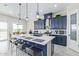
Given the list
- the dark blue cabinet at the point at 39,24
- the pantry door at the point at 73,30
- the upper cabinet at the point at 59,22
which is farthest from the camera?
the dark blue cabinet at the point at 39,24

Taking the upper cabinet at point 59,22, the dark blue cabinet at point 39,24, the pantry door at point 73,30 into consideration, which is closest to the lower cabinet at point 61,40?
the upper cabinet at point 59,22

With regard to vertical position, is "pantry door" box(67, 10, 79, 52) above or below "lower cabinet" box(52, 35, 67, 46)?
above

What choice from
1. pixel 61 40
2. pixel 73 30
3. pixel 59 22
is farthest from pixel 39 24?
pixel 73 30

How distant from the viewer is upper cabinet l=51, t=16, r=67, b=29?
7.71m

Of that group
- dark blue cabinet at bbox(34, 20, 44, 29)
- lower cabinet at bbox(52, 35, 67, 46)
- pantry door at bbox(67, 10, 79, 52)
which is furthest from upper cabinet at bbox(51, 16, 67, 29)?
dark blue cabinet at bbox(34, 20, 44, 29)

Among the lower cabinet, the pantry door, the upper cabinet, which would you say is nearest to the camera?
the pantry door

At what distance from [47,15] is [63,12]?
1.91 m

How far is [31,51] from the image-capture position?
155 inches

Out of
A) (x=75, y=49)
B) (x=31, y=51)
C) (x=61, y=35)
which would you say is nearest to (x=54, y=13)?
(x=61, y=35)

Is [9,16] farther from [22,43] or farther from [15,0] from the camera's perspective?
[22,43]

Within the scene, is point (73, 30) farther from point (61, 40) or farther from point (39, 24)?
point (39, 24)

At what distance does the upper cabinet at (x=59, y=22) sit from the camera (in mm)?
7707

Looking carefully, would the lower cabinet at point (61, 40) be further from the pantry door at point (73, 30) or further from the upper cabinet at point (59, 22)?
the pantry door at point (73, 30)

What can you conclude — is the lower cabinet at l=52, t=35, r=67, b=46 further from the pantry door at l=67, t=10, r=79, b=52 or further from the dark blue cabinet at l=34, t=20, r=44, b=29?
the dark blue cabinet at l=34, t=20, r=44, b=29
